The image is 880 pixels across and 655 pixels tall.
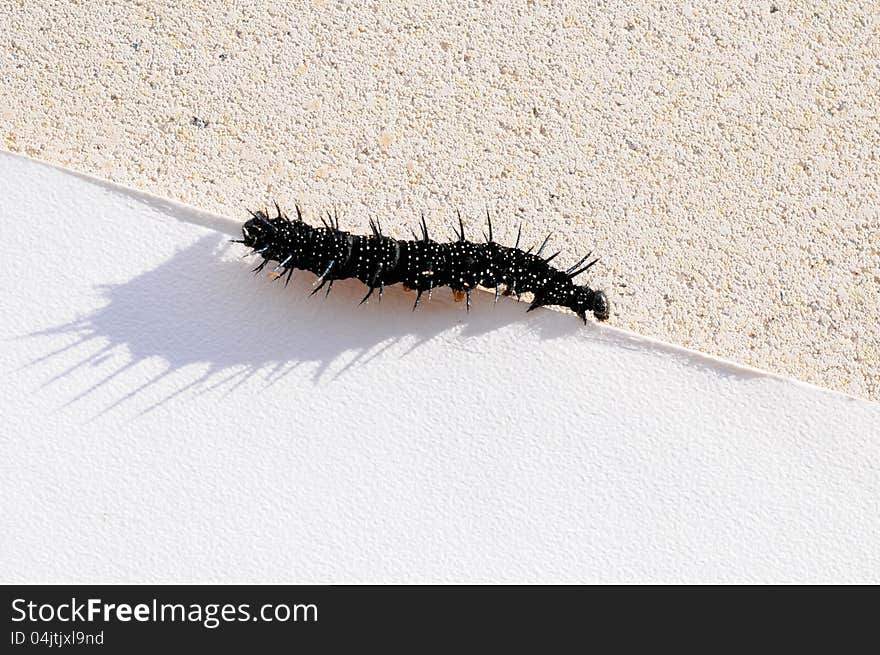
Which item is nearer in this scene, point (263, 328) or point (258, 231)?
point (258, 231)

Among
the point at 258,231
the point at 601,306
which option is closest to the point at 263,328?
the point at 258,231

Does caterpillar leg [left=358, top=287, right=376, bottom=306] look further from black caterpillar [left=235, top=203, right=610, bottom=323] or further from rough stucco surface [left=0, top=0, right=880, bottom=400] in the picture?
rough stucco surface [left=0, top=0, right=880, bottom=400]

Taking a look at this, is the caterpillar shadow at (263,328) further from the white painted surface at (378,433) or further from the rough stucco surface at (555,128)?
the rough stucco surface at (555,128)

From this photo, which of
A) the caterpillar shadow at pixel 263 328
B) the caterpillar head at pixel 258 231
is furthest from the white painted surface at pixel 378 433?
the caterpillar head at pixel 258 231

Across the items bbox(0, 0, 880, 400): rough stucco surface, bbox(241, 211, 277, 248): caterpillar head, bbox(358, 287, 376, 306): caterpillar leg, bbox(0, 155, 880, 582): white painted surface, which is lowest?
bbox(0, 155, 880, 582): white painted surface

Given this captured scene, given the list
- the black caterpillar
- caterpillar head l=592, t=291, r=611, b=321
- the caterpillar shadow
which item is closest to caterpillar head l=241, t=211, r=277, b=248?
the black caterpillar

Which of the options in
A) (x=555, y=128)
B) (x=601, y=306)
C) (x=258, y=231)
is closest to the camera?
(x=258, y=231)

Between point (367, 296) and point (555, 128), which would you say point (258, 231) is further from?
point (555, 128)
